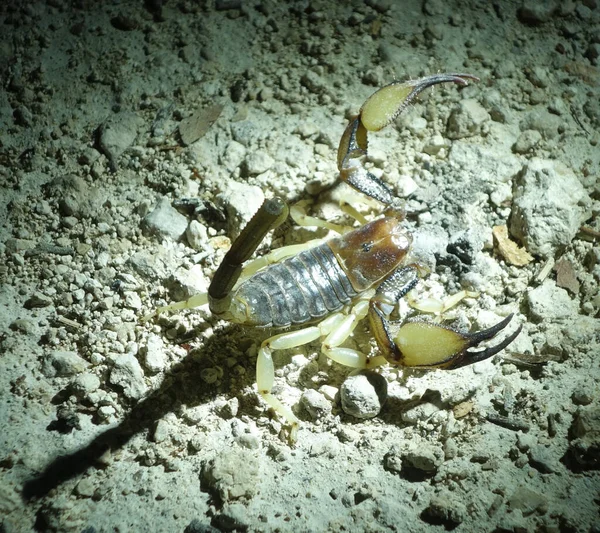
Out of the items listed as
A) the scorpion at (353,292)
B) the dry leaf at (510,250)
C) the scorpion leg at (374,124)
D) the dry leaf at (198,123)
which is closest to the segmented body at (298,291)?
the scorpion at (353,292)

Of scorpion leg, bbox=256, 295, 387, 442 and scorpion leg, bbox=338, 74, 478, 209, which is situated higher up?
scorpion leg, bbox=338, 74, 478, 209

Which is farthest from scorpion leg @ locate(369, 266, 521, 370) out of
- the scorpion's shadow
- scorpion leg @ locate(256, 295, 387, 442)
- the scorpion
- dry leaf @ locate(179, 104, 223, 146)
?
dry leaf @ locate(179, 104, 223, 146)

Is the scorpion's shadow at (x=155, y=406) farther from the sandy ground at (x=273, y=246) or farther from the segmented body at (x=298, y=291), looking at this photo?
the segmented body at (x=298, y=291)

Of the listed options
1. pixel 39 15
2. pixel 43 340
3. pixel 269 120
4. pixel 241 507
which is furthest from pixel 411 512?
pixel 39 15

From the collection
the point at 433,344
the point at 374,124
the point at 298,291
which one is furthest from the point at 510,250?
the point at 298,291

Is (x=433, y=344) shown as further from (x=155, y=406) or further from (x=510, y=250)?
(x=155, y=406)

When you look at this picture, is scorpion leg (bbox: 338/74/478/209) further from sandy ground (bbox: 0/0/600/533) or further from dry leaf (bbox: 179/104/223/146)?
dry leaf (bbox: 179/104/223/146)

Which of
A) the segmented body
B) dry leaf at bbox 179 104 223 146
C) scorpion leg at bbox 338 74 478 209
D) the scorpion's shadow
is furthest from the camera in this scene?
dry leaf at bbox 179 104 223 146
